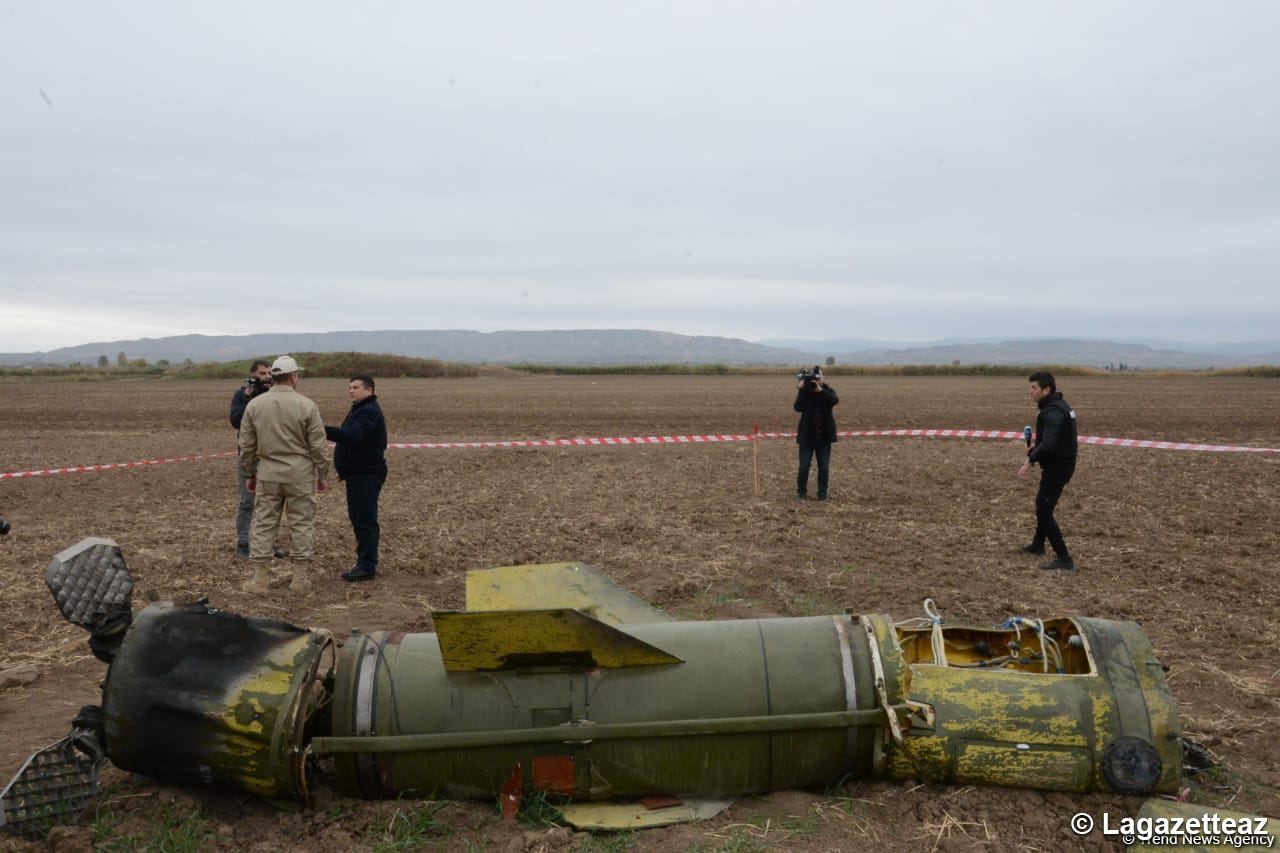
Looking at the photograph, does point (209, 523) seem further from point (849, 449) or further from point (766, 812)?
point (849, 449)

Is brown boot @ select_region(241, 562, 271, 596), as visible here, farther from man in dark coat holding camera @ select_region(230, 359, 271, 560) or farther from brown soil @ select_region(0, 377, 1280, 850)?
man in dark coat holding camera @ select_region(230, 359, 271, 560)

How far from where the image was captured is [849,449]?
55.4 feet

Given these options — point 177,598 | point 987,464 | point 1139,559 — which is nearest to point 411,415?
point 987,464

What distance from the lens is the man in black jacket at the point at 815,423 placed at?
36.4ft

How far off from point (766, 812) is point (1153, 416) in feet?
83.6

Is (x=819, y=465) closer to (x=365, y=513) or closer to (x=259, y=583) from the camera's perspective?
(x=365, y=513)

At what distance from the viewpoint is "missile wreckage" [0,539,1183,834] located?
3.89m

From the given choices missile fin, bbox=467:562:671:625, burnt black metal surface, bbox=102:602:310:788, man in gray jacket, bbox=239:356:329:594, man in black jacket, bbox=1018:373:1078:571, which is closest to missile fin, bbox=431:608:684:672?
missile fin, bbox=467:562:671:625

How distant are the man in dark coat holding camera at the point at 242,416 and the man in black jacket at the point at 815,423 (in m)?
6.23

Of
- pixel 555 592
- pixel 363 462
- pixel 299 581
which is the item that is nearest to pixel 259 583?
pixel 299 581

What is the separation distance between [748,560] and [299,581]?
14.0ft

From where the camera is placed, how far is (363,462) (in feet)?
25.5

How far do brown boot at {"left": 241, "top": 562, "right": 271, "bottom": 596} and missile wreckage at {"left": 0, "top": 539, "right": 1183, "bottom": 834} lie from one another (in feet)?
11.6

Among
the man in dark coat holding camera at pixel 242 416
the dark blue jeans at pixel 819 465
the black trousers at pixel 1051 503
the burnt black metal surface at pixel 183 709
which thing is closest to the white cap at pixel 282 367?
the man in dark coat holding camera at pixel 242 416
